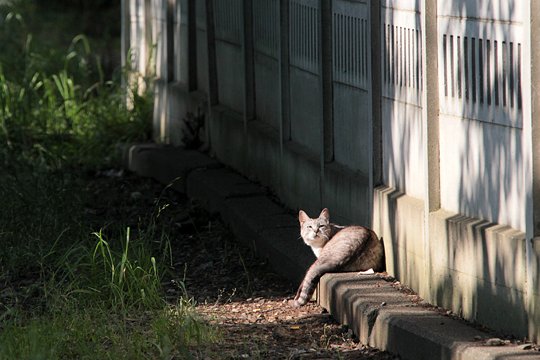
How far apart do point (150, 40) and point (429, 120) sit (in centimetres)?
807

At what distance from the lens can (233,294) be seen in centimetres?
728

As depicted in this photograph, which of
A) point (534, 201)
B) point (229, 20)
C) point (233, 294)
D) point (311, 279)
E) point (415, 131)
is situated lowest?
point (233, 294)

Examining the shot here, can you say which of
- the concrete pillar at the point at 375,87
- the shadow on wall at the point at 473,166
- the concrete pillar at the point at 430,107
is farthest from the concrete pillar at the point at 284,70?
the concrete pillar at the point at 430,107

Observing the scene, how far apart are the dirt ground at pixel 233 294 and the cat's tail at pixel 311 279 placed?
92 mm

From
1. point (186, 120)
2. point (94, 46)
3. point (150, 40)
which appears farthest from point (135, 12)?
point (94, 46)

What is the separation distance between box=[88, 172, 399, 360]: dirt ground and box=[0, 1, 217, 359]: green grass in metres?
0.17

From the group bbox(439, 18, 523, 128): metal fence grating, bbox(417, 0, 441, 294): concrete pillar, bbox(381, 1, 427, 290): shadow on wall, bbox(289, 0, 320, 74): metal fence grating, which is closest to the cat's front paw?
bbox(381, 1, 427, 290): shadow on wall

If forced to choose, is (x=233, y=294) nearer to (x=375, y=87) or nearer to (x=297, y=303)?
(x=297, y=303)

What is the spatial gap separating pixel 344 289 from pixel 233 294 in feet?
3.26

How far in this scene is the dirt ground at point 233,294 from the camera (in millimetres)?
6066

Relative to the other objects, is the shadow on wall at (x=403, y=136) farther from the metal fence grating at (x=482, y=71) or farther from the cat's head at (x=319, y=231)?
the cat's head at (x=319, y=231)

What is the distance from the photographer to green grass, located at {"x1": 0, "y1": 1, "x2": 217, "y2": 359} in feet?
19.7

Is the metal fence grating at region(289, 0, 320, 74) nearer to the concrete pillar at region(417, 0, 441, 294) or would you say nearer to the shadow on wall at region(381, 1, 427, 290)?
the shadow on wall at region(381, 1, 427, 290)

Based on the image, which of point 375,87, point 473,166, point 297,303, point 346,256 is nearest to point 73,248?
point 297,303
